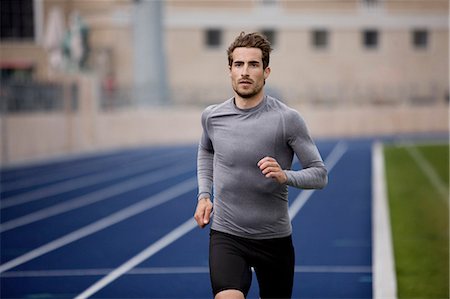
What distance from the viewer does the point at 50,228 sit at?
568 inches

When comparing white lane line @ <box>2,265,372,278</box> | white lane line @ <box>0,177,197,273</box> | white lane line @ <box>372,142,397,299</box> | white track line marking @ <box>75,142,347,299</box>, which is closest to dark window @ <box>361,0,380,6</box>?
white lane line @ <box>0,177,197,273</box>

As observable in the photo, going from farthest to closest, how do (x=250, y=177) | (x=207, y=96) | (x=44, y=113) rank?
(x=207, y=96), (x=44, y=113), (x=250, y=177)

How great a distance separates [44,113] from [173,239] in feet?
57.1

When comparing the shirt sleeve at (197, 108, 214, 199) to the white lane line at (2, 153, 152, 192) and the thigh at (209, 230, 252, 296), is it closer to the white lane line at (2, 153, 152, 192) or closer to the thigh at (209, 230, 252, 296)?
the thigh at (209, 230, 252, 296)

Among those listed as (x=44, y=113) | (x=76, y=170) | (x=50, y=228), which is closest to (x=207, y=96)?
(x=44, y=113)

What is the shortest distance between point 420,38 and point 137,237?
194 ft

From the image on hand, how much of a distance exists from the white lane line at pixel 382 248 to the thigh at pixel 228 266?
3.42 m

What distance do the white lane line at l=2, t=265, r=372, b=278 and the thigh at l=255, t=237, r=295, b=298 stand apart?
4850 mm

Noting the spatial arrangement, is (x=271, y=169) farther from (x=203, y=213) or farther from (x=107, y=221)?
(x=107, y=221)

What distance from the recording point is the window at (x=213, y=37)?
66.5m

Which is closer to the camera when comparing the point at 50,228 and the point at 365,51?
the point at 50,228

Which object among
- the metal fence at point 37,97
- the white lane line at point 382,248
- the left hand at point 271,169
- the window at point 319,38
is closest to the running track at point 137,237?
the white lane line at point 382,248

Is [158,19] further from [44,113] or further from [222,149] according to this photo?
[222,149]

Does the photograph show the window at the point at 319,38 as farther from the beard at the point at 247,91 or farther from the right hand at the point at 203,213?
the beard at the point at 247,91
